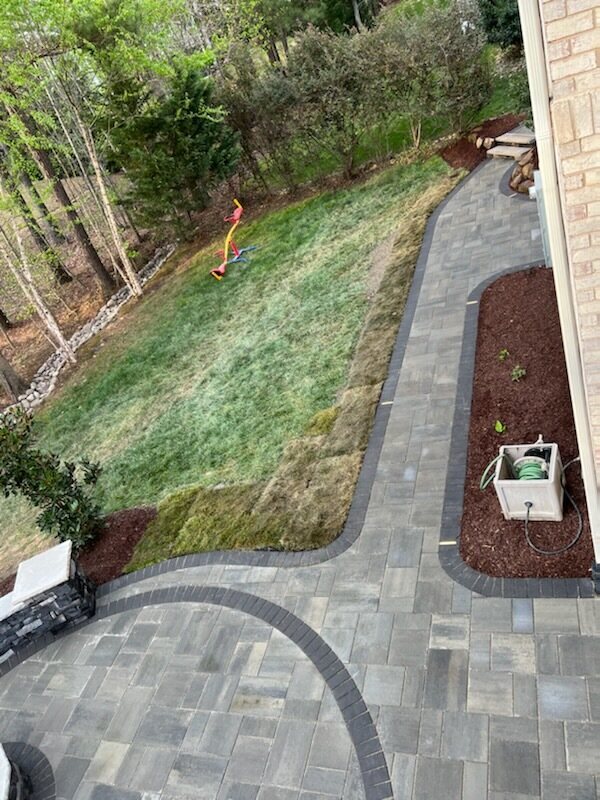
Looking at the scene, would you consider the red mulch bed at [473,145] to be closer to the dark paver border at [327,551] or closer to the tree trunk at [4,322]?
the dark paver border at [327,551]

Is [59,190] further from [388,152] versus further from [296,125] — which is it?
[388,152]

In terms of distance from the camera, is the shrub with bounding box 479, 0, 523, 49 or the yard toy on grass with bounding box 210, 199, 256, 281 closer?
the shrub with bounding box 479, 0, 523, 49

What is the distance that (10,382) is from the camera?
14086 mm

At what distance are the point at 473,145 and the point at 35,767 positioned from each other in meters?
15.0

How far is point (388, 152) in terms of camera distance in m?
16.5

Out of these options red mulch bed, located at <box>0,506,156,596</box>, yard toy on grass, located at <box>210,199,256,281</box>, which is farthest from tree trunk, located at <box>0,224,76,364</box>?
red mulch bed, located at <box>0,506,156,596</box>

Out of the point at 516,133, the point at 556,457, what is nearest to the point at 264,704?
the point at 556,457

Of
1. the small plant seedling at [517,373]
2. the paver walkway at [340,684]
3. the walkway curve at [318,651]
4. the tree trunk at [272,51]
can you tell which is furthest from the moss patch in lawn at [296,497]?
the tree trunk at [272,51]

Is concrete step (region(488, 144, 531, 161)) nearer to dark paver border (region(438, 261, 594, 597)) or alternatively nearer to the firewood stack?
the firewood stack

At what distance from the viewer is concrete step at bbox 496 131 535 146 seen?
12977mm

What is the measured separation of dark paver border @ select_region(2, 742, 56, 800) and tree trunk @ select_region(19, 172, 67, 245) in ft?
37.6

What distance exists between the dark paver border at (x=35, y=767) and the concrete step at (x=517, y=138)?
44.9ft

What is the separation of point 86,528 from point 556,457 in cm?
593

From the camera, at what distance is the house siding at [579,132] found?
3.10 m
